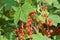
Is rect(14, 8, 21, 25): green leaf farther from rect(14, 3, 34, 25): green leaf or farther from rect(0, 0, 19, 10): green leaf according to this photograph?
rect(0, 0, 19, 10): green leaf

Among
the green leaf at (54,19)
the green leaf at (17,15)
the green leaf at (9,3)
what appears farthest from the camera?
the green leaf at (54,19)

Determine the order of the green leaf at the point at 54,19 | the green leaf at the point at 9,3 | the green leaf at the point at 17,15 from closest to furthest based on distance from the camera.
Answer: the green leaf at the point at 17,15 < the green leaf at the point at 9,3 < the green leaf at the point at 54,19

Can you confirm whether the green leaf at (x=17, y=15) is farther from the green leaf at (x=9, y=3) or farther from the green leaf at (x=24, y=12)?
the green leaf at (x=9, y=3)

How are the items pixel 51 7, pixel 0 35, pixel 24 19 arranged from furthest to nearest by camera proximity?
pixel 51 7, pixel 0 35, pixel 24 19

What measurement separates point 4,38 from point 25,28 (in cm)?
24

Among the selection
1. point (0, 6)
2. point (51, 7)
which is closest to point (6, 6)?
point (0, 6)

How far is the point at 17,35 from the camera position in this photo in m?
2.22

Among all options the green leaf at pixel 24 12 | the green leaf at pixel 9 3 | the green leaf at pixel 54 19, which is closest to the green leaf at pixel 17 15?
the green leaf at pixel 24 12

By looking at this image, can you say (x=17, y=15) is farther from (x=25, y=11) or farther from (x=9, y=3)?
(x=9, y=3)

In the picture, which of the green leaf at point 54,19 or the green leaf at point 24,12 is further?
the green leaf at point 54,19

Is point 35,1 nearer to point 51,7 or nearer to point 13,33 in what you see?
point 13,33

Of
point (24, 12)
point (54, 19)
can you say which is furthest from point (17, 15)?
point (54, 19)

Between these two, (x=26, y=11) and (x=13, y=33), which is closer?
(x=26, y=11)

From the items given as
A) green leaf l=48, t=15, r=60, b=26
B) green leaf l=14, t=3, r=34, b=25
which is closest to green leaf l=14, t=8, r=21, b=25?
green leaf l=14, t=3, r=34, b=25
